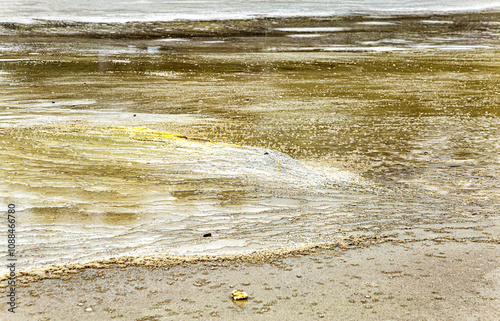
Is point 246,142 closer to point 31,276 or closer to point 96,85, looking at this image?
point 31,276

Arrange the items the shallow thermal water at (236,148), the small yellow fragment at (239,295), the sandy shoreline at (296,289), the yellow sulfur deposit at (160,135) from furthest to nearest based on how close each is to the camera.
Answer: the yellow sulfur deposit at (160,135)
the shallow thermal water at (236,148)
the small yellow fragment at (239,295)
the sandy shoreline at (296,289)

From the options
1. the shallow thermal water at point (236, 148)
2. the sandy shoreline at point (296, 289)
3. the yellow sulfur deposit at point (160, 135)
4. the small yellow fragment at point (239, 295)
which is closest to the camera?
the sandy shoreline at point (296, 289)

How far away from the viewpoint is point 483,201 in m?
5.52

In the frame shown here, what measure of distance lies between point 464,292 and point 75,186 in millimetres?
3386

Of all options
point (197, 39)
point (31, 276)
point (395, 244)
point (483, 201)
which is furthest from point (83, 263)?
point (197, 39)

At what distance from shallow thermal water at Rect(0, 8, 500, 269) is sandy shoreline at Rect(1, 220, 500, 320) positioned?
350 millimetres

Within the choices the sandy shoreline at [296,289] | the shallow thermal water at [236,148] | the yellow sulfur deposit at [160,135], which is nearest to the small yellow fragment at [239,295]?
the sandy shoreline at [296,289]

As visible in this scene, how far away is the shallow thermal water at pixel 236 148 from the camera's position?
4754mm

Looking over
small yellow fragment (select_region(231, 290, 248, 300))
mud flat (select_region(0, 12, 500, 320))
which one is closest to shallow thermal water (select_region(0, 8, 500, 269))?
mud flat (select_region(0, 12, 500, 320))

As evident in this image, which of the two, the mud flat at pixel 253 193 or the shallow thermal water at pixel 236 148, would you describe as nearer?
the mud flat at pixel 253 193

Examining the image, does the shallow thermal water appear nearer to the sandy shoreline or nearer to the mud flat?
the mud flat

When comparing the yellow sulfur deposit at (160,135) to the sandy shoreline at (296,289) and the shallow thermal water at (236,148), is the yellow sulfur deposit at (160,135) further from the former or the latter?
the sandy shoreline at (296,289)

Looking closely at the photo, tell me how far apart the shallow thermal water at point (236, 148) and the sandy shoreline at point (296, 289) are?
0.35 m

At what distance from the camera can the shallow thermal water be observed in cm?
475
